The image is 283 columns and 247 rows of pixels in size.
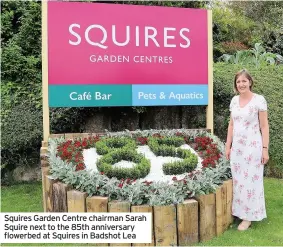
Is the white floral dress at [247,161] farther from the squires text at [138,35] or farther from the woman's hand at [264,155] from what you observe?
the squires text at [138,35]

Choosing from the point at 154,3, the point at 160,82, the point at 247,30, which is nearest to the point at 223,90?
the point at 160,82

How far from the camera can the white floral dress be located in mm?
3912

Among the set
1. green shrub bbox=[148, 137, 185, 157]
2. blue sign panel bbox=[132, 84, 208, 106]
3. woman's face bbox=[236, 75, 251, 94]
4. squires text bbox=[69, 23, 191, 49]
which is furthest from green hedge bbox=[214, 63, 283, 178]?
woman's face bbox=[236, 75, 251, 94]

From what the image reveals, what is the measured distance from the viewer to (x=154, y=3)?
755 centimetres

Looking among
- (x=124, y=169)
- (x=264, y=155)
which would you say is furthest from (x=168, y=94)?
(x=264, y=155)

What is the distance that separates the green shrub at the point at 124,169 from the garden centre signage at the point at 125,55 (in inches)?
39.5

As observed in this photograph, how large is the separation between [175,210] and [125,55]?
2.58m

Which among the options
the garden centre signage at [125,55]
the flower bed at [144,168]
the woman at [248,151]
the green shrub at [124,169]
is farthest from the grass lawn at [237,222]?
the garden centre signage at [125,55]

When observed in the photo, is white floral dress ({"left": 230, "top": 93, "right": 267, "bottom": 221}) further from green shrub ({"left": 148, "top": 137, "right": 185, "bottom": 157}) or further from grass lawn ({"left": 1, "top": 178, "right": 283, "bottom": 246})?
green shrub ({"left": 148, "top": 137, "right": 185, "bottom": 157})

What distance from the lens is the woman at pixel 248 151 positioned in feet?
12.8

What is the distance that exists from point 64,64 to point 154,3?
3244 mm

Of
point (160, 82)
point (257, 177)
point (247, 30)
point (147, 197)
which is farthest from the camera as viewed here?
point (247, 30)

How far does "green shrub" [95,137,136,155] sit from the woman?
1.35 metres

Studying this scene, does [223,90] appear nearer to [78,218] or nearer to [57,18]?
[57,18]
